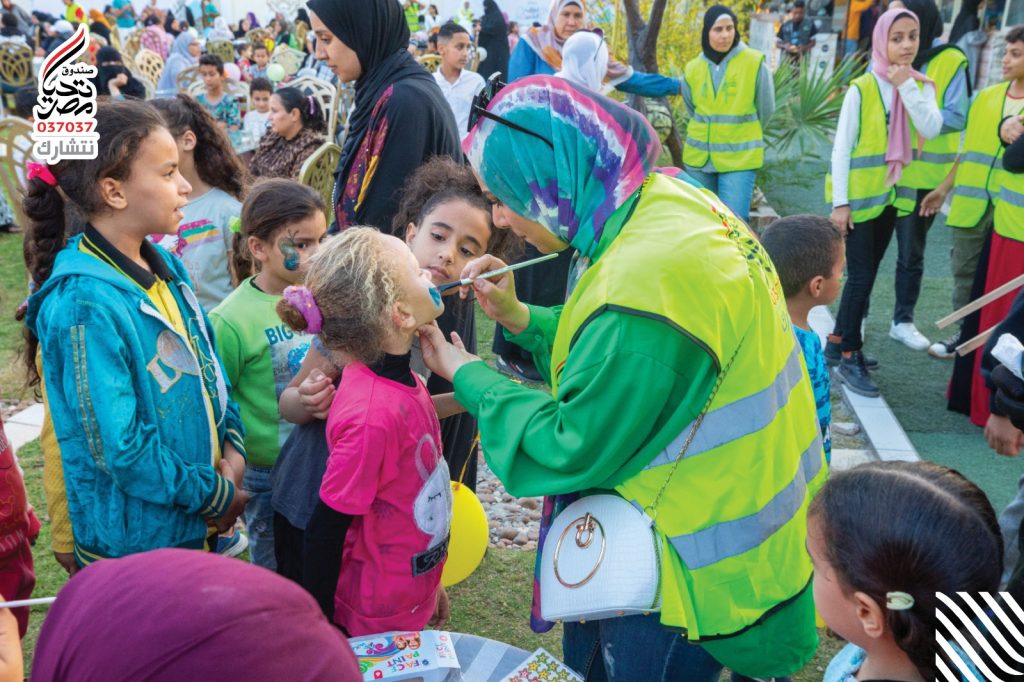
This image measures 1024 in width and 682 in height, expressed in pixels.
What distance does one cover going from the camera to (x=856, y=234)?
5297mm

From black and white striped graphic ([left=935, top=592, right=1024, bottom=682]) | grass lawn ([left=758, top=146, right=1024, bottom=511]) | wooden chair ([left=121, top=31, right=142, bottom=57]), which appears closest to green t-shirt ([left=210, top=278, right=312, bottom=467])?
black and white striped graphic ([left=935, top=592, right=1024, bottom=682])

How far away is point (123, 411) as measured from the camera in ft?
6.63

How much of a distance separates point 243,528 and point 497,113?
262 cm

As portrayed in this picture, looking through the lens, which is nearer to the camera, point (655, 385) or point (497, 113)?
point (655, 385)

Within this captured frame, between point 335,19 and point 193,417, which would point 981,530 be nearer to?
point 193,417

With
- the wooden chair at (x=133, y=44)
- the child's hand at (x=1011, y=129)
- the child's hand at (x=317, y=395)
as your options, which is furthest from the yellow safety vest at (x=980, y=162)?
the wooden chair at (x=133, y=44)

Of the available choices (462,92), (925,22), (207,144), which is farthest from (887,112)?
(207,144)

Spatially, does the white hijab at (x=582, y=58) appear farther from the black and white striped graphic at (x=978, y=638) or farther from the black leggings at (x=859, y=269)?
the black and white striped graphic at (x=978, y=638)

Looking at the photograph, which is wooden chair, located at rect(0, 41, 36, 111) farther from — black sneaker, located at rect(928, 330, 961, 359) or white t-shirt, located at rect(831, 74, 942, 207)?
black sneaker, located at rect(928, 330, 961, 359)

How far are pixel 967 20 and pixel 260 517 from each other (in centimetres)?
1194

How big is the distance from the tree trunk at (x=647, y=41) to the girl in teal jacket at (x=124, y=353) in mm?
6596

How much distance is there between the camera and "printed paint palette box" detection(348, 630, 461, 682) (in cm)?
181

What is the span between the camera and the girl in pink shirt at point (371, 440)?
6.49ft

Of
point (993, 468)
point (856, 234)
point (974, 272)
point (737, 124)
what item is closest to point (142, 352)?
point (993, 468)
